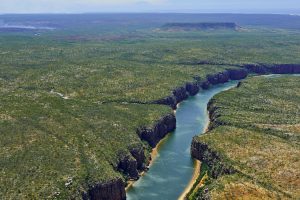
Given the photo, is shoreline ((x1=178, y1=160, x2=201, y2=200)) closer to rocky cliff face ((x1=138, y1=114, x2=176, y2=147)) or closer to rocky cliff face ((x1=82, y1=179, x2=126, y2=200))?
rocky cliff face ((x1=82, y1=179, x2=126, y2=200))

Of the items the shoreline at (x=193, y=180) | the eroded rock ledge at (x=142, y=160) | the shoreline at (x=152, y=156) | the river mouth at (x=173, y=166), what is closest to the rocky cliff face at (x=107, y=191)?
the eroded rock ledge at (x=142, y=160)

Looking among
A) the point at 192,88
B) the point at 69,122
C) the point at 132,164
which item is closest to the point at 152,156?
the point at 132,164

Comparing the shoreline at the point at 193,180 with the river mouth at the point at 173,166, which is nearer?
the shoreline at the point at 193,180

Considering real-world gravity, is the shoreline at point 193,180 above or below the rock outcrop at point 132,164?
below

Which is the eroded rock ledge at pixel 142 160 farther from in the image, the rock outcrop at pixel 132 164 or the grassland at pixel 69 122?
the grassland at pixel 69 122

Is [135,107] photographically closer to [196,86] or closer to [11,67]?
[196,86]

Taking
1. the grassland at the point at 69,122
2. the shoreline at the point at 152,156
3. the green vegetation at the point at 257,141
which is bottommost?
the shoreline at the point at 152,156

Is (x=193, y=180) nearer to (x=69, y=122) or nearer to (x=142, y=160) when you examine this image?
(x=142, y=160)
